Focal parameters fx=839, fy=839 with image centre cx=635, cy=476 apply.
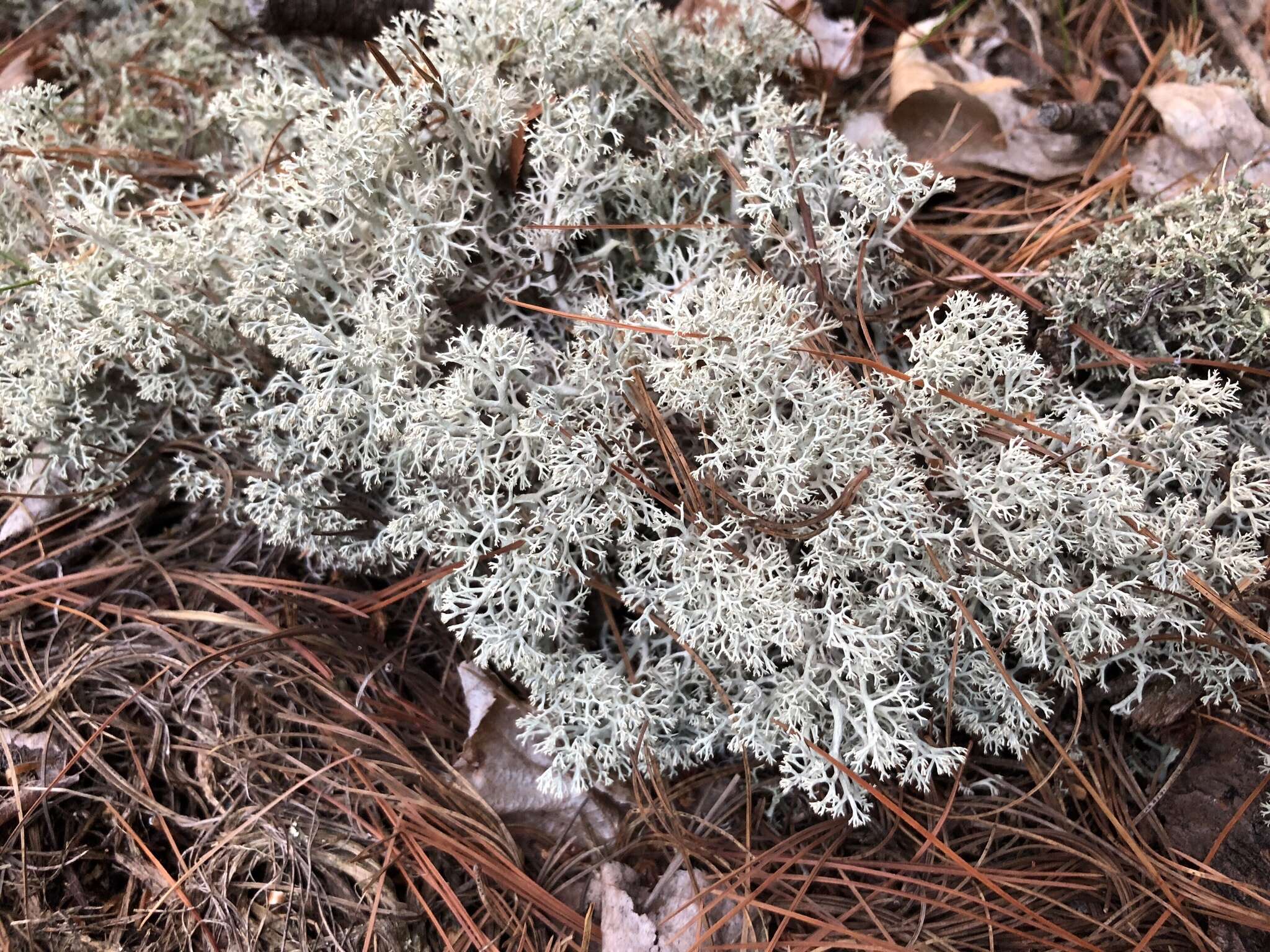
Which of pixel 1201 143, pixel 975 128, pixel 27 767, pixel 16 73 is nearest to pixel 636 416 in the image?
pixel 975 128

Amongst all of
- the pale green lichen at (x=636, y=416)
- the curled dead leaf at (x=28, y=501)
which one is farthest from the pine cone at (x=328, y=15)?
the curled dead leaf at (x=28, y=501)

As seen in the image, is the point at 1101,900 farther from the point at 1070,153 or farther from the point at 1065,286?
the point at 1070,153

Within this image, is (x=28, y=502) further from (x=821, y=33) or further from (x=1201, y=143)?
(x=1201, y=143)

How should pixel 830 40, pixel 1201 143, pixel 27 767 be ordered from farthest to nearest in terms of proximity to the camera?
pixel 830 40 → pixel 1201 143 → pixel 27 767

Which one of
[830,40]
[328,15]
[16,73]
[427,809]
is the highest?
[16,73]

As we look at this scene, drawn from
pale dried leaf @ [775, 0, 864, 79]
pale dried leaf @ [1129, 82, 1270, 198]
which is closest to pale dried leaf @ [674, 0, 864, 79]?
pale dried leaf @ [775, 0, 864, 79]

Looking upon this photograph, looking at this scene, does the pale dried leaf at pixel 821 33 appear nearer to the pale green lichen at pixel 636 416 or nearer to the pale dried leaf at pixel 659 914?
the pale green lichen at pixel 636 416

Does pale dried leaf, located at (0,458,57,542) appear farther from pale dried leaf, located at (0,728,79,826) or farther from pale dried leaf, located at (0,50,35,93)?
pale dried leaf, located at (0,50,35,93)
